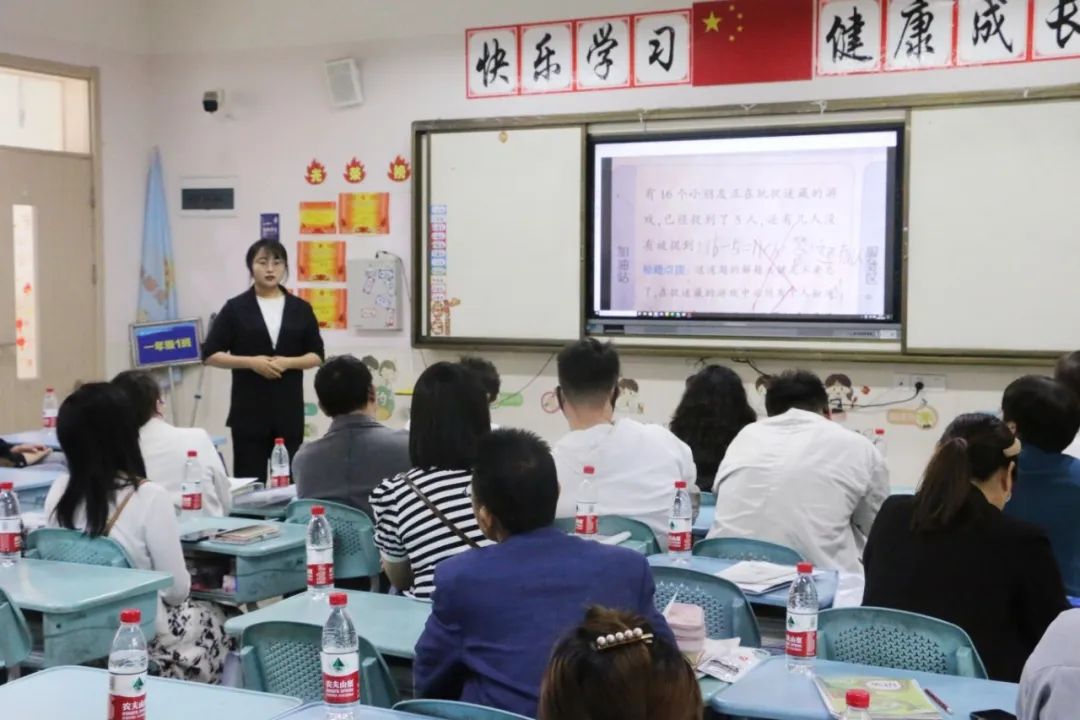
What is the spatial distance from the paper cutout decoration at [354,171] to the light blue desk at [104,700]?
510 cm

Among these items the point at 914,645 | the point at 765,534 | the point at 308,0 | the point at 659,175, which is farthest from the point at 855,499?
the point at 308,0

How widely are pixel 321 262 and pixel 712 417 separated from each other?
3578mm

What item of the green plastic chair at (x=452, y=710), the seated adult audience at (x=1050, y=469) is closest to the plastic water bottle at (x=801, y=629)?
the green plastic chair at (x=452, y=710)

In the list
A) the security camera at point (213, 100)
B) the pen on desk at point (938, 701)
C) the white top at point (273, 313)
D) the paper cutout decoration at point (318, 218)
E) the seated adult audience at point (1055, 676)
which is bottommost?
the pen on desk at point (938, 701)

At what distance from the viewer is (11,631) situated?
2893mm

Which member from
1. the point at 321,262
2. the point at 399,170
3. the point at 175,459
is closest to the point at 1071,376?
the point at 175,459

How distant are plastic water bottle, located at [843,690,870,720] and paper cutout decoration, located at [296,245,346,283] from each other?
18.5ft

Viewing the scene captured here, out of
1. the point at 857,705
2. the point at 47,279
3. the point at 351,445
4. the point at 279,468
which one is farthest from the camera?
the point at 47,279

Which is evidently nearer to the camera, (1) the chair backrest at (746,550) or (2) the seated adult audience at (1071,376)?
(1) the chair backrest at (746,550)

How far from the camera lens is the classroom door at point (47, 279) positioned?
722 cm

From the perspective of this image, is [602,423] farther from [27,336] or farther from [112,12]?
[112,12]

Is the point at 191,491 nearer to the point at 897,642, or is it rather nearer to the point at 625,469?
the point at 625,469

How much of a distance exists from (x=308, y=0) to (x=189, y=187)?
1.48 metres

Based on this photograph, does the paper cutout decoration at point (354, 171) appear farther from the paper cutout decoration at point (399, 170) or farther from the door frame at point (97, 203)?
the door frame at point (97, 203)
